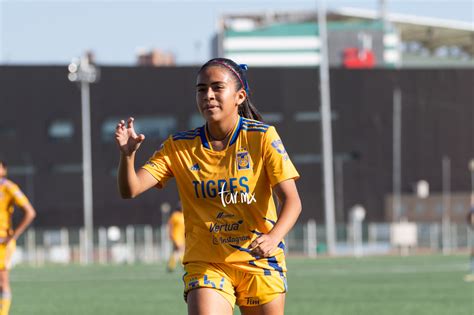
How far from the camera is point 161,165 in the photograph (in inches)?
280

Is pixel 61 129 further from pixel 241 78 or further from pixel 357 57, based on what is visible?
pixel 241 78

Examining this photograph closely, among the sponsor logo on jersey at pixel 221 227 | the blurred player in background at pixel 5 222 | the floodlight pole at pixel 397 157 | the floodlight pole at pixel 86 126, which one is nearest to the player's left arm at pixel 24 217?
the blurred player in background at pixel 5 222

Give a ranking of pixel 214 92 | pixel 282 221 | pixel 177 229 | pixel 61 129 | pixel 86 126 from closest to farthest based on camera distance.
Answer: pixel 282 221 < pixel 214 92 < pixel 177 229 < pixel 86 126 < pixel 61 129

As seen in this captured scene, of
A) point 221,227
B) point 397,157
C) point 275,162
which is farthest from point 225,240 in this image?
point 397,157

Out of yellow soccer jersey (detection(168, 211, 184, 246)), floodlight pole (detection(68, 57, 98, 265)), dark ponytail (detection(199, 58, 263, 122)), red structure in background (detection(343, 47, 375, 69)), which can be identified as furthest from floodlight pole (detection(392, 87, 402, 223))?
dark ponytail (detection(199, 58, 263, 122))

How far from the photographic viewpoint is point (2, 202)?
1367 cm

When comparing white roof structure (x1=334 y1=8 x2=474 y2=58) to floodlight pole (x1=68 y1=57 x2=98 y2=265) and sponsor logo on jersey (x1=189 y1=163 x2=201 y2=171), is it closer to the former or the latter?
floodlight pole (x1=68 y1=57 x2=98 y2=265)

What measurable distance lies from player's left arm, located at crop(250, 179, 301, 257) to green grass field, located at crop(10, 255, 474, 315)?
28.3 ft

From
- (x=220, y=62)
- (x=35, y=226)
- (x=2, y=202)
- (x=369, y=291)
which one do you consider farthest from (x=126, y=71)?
(x=220, y=62)

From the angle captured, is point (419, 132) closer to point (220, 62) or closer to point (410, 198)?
point (410, 198)

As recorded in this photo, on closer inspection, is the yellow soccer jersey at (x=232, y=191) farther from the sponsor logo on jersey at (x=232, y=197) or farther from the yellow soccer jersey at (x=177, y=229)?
the yellow soccer jersey at (x=177, y=229)

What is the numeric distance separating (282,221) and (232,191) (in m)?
0.37

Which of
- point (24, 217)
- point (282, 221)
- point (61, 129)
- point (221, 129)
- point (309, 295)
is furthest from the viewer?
point (61, 129)

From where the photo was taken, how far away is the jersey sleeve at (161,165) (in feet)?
23.3
